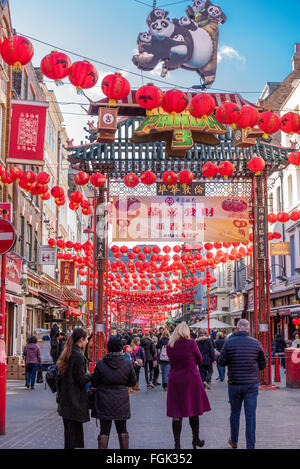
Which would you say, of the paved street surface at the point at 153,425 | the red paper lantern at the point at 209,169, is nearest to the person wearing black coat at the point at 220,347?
the paved street surface at the point at 153,425

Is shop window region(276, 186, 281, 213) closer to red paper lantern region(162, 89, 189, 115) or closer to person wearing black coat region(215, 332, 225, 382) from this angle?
person wearing black coat region(215, 332, 225, 382)

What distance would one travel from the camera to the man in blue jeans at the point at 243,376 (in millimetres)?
8102

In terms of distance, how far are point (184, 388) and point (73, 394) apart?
1899 millimetres

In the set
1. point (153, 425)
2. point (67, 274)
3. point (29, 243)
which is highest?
point (29, 243)

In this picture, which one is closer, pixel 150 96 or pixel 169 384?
pixel 169 384

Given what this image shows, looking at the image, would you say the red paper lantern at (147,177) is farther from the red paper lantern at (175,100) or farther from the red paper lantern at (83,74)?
the red paper lantern at (83,74)

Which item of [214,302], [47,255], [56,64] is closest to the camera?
[56,64]

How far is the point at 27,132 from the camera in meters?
14.1

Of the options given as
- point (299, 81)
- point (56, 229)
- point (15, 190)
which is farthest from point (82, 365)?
point (56, 229)

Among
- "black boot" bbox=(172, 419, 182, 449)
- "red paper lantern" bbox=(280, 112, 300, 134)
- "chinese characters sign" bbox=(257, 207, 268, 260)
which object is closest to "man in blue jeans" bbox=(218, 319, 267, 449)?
"black boot" bbox=(172, 419, 182, 449)

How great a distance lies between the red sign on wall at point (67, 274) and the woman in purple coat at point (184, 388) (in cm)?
3166

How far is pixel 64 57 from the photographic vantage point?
33.8 ft

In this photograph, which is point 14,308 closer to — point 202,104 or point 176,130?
point 176,130

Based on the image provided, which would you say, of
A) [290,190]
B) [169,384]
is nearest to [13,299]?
[169,384]
